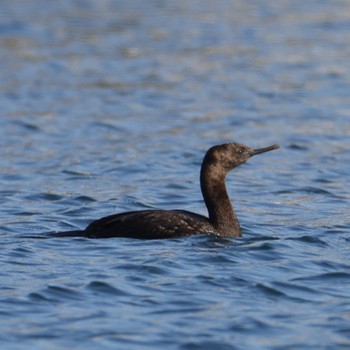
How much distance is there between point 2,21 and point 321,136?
9267mm

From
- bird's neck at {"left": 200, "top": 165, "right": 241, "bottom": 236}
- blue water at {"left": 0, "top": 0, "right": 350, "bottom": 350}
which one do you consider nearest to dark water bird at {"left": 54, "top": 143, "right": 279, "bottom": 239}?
bird's neck at {"left": 200, "top": 165, "right": 241, "bottom": 236}

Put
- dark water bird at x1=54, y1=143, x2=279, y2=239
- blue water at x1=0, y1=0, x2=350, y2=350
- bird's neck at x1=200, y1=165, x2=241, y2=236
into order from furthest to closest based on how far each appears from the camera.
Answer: bird's neck at x1=200, y1=165, x2=241, y2=236, dark water bird at x1=54, y1=143, x2=279, y2=239, blue water at x1=0, y1=0, x2=350, y2=350

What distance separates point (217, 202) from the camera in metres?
12.2

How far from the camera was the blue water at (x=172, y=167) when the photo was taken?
9430 mm

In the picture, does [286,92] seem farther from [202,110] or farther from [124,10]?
[124,10]

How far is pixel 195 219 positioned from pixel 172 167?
4215 mm

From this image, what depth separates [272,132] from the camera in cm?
1833

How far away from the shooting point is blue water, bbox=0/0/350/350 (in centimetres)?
943

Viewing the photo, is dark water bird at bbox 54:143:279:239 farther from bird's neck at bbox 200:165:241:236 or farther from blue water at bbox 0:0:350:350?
blue water at bbox 0:0:350:350

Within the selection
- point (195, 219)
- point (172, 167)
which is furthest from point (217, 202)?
point (172, 167)

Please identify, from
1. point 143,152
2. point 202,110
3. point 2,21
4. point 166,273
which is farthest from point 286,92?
point 166,273

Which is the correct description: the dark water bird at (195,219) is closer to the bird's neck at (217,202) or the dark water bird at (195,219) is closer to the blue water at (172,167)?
the bird's neck at (217,202)

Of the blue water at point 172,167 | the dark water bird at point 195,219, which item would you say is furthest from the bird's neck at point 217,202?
the blue water at point 172,167

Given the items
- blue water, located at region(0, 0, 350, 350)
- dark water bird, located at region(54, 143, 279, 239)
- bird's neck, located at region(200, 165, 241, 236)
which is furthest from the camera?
bird's neck, located at region(200, 165, 241, 236)
